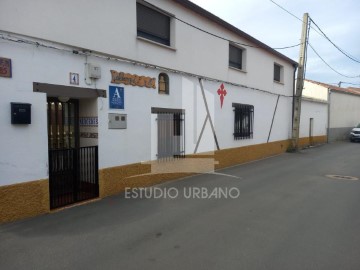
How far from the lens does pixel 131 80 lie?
748cm

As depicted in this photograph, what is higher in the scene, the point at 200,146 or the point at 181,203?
the point at 200,146

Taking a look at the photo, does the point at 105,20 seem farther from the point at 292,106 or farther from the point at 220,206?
the point at 292,106

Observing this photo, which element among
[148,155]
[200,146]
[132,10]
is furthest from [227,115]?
[132,10]

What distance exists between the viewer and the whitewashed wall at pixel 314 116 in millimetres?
19013

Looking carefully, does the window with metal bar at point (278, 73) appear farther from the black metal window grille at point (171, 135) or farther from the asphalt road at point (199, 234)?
the asphalt road at point (199, 234)

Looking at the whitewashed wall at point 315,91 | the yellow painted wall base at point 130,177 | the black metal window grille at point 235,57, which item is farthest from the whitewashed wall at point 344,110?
the black metal window grille at point 235,57

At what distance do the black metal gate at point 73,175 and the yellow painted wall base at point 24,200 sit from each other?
253mm

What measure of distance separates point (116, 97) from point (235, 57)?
671 centimetres

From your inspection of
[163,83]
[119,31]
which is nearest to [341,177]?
[163,83]

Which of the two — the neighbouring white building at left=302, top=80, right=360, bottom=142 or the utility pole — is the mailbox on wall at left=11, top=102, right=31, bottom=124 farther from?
the neighbouring white building at left=302, top=80, right=360, bottom=142

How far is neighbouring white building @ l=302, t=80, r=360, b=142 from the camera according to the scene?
23.3m

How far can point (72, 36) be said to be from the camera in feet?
20.2

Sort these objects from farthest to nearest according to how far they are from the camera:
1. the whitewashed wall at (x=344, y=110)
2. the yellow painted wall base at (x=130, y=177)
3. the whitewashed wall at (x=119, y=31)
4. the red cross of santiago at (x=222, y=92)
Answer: the whitewashed wall at (x=344, y=110)
the red cross of santiago at (x=222, y=92)
the whitewashed wall at (x=119, y=31)
the yellow painted wall base at (x=130, y=177)

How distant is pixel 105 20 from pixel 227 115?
5.96 metres
